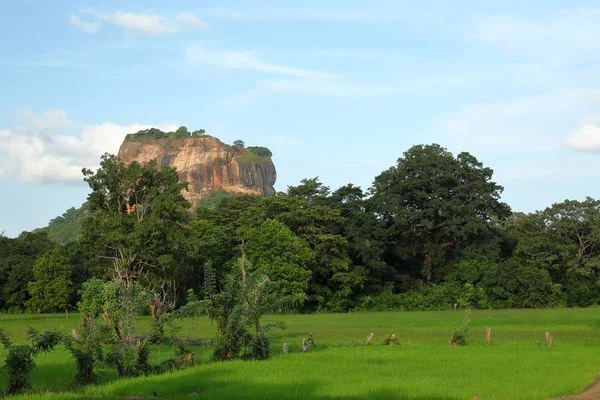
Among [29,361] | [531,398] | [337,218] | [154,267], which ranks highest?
[337,218]

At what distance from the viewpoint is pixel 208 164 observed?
172000 millimetres

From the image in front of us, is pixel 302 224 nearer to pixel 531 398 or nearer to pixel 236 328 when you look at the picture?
pixel 236 328

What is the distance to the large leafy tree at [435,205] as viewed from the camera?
193 feet

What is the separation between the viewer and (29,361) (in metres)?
16.3

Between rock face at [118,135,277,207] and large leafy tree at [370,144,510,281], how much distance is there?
110 metres

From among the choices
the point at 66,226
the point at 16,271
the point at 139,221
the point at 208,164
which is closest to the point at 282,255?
the point at 139,221

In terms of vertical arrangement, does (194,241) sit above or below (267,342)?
above

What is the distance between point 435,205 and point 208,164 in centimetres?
11901

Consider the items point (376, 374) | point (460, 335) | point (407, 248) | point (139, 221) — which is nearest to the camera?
point (376, 374)

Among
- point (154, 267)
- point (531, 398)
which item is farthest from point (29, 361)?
point (154, 267)

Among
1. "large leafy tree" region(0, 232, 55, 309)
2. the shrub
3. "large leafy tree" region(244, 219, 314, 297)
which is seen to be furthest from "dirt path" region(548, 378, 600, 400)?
"large leafy tree" region(0, 232, 55, 309)

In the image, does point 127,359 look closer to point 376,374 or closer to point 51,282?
point 376,374

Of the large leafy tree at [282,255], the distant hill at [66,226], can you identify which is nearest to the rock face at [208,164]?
the distant hill at [66,226]

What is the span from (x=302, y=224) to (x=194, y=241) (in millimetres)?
16736
